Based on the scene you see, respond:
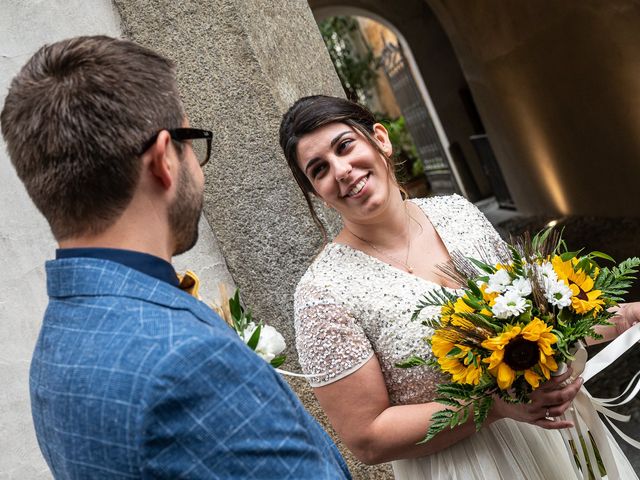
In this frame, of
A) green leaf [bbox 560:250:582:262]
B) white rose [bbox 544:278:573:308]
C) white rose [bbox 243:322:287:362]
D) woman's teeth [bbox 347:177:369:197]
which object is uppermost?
woman's teeth [bbox 347:177:369:197]

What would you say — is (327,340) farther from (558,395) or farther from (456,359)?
(558,395)

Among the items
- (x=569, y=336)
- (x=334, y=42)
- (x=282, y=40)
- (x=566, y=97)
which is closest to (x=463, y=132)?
(x=334, y=42)

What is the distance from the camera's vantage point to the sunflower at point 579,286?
2135mm

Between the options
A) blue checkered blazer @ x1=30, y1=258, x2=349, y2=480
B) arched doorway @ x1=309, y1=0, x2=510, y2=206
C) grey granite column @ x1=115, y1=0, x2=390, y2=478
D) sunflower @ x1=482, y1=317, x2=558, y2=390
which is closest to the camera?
blue checkered blazer @ x1=30, y1=258, x2=349, y2=480

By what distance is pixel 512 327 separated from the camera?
207 centimetres

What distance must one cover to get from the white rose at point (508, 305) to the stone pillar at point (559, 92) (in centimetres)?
655

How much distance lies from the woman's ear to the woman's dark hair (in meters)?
0.01

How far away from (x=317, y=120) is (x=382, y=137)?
25cm

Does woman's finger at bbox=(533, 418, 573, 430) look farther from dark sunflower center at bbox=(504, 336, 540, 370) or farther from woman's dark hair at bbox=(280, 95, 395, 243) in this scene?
woman's dark hair at bbox=(280, 95, 395, 243)

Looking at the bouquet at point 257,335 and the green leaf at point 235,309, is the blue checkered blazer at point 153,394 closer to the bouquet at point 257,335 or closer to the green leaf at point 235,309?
the bouquet at point 257,335

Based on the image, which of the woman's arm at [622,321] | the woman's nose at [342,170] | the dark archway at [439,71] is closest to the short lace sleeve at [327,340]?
the woman's nose at [342,170]

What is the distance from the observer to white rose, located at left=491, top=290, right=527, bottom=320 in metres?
2.06

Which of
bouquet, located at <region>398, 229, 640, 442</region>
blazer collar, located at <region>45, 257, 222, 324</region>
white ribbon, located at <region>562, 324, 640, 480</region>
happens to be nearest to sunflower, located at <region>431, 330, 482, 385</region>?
bouquet, located at <region>398, 229, 640, 442</region>

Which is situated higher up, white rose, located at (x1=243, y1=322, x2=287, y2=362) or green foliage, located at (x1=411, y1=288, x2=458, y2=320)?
white rose, located at (x1=243, y1=322, x2=287, y2=362)
